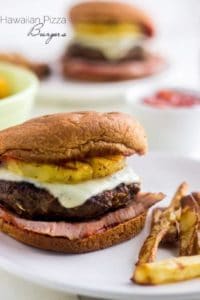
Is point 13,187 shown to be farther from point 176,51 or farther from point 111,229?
point 176,51

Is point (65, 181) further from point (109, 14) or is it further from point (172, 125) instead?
point (109, 14)

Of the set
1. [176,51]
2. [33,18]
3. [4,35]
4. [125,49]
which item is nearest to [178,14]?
[176,51]

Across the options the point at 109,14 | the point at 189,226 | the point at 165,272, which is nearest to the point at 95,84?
the point at 109,14

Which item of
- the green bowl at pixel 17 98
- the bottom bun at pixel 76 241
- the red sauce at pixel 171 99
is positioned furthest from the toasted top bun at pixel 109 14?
the bottom bun at pixel 76 241

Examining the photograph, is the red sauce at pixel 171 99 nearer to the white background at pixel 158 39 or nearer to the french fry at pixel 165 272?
the white background at pixel 158 39

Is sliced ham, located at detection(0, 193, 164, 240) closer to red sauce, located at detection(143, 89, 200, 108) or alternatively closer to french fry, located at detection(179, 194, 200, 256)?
french fry, located at detection(179, 194, 200, 256)

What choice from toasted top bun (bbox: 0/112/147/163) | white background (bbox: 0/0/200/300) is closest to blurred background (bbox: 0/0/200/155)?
white background (bbox: 0/0/200/300)
